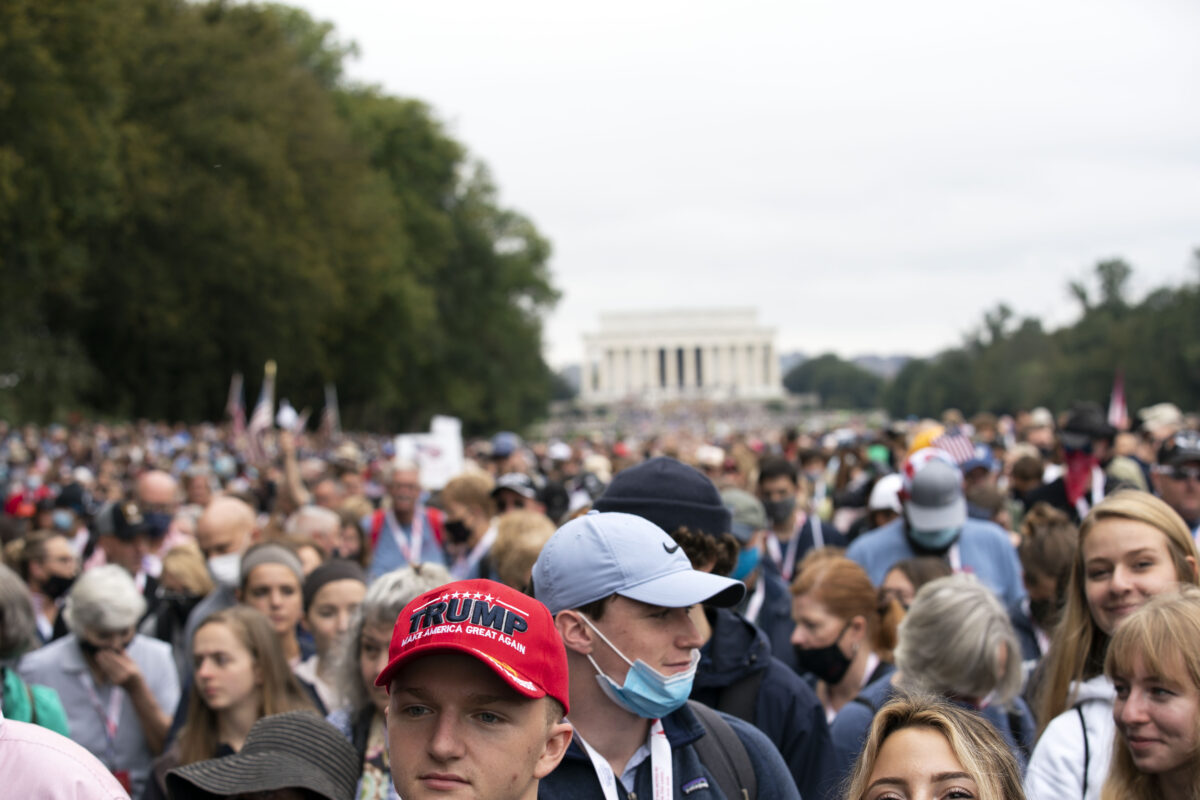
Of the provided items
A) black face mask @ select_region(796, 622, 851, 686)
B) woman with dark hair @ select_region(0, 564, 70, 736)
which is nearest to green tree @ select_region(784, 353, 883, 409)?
black face mask @ select_region(796, 622, 851, 686)

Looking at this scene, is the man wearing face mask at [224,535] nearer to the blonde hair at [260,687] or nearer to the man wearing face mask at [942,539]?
the blonde hair at [260,687]

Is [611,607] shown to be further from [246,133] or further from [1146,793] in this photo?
[246,133]

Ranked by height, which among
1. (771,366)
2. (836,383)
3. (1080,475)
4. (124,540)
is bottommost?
(124,540)

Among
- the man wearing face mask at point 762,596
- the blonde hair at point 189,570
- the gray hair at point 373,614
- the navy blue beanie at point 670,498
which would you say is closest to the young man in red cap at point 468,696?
the navy blue beanie at point 670,498

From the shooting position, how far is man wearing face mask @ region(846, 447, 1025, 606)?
6.10m

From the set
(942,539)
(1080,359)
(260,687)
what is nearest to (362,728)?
(260,687)

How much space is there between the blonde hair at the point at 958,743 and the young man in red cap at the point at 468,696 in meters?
0.71

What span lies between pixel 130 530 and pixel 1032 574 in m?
4.90

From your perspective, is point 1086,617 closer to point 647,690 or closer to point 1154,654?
point 1154,654

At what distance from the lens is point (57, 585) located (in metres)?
7.09

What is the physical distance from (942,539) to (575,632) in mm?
3673

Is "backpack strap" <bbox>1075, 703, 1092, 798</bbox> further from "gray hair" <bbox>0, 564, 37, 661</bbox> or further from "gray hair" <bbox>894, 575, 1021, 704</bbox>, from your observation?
"gray hair" <bbox>0, 564, 37, 661</bbox>

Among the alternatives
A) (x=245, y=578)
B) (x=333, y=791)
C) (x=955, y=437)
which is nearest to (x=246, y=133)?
(x=955, y=437)

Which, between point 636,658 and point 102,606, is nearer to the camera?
point 636,658
